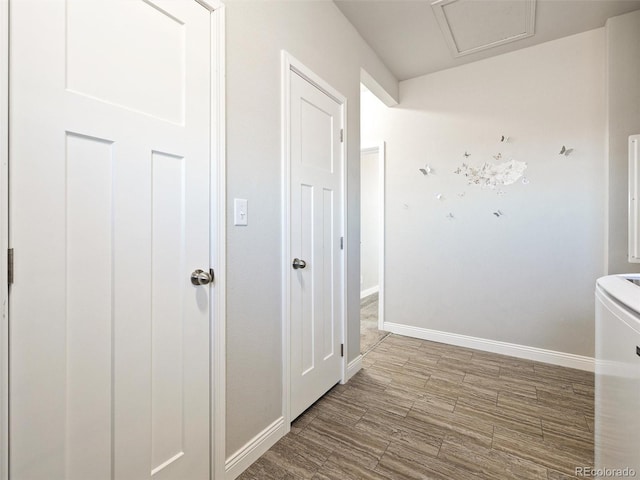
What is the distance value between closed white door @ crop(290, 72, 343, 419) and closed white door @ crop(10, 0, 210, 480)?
0.59m

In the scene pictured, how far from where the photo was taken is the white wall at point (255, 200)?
52.7 inches

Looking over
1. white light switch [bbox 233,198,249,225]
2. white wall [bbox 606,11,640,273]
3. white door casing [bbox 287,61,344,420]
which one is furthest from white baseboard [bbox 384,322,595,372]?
white light switch [bbox 233,198,249,225]

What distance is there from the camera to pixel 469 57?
2.69 m

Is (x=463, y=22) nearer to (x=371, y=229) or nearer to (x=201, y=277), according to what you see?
(x=201, y=277)

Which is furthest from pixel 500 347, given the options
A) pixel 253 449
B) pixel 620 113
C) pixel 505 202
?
pixel 253 449

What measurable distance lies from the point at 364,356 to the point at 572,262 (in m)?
1.87

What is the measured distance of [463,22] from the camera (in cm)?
222

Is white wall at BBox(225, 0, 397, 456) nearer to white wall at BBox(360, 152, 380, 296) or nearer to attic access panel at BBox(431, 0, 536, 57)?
attic access panel at BBox(431, 0, 536, 57)

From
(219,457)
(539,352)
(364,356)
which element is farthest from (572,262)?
(219,457)

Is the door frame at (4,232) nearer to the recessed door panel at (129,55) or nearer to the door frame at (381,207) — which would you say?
Result: the recessed door panel at (129,55)

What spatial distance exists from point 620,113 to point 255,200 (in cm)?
267

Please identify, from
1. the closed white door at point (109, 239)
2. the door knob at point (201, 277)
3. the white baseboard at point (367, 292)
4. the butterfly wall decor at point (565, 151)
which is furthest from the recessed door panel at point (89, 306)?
the white baseboard at point (367, 292)

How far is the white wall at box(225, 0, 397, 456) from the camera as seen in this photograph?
134 cm

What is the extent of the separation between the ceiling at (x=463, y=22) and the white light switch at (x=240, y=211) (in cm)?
167
